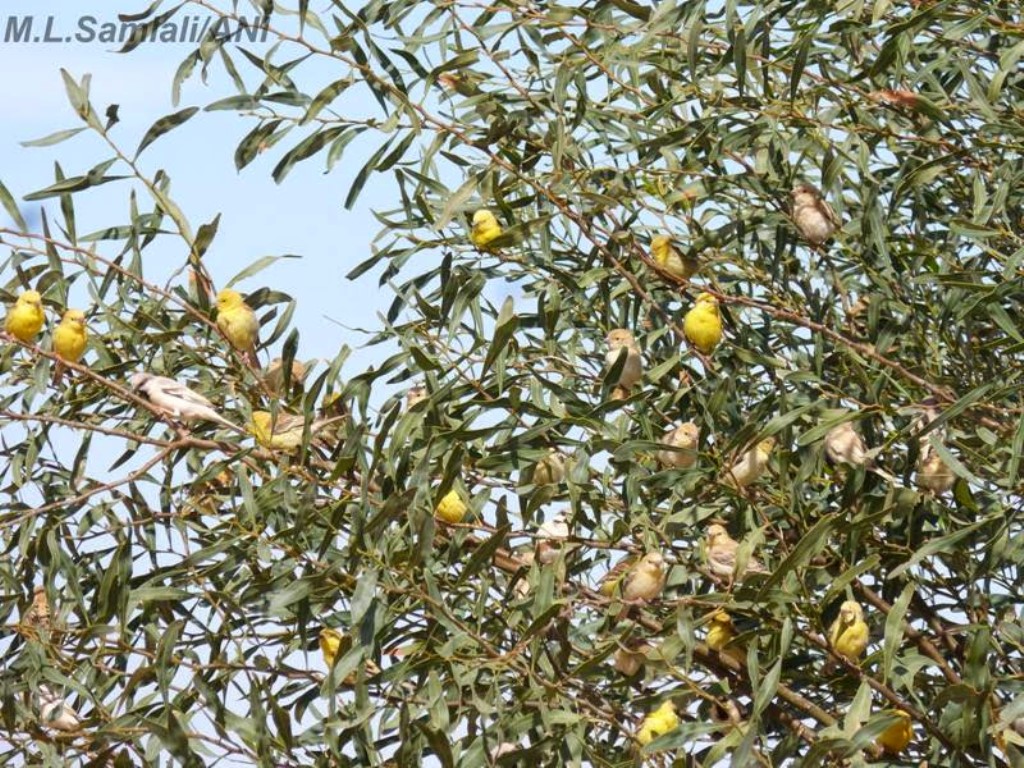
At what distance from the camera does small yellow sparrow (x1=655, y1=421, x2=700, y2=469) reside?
1.56 metres

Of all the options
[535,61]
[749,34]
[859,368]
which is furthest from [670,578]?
[535,61]

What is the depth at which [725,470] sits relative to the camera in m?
1.60

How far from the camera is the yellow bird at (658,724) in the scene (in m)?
1.53

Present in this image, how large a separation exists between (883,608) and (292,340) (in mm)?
651

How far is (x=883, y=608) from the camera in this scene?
64.2 inches

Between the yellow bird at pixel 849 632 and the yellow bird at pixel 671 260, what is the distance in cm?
41

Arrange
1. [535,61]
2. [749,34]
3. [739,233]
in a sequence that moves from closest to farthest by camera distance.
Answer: [749,34] < [739,233] < [535,61]

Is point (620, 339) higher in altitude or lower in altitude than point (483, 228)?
lower

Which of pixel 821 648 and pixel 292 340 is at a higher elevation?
pixel 292 340

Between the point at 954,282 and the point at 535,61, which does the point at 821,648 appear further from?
the point at 535,61

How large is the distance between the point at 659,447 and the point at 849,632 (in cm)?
25

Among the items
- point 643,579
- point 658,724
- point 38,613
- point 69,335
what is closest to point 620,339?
point 643,579

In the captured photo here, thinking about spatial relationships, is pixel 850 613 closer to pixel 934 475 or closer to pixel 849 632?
pixel 849 632

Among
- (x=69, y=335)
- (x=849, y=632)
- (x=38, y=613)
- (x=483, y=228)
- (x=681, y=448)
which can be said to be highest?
(x=69, y=335)
